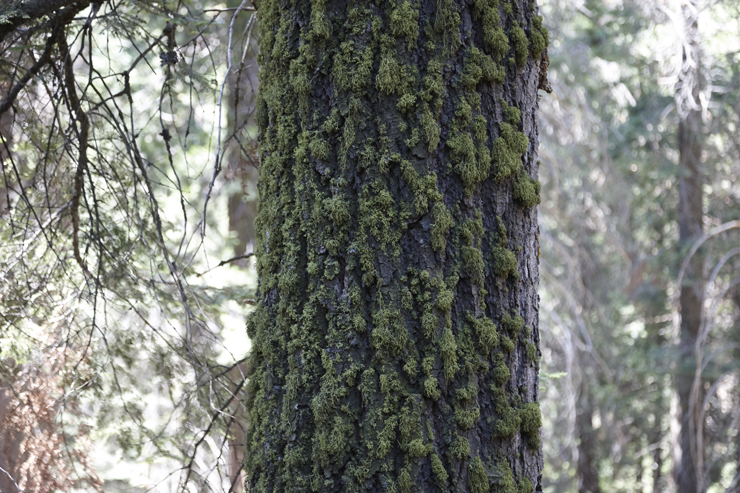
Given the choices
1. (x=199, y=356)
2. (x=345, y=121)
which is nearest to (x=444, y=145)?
(x=345, y=121)

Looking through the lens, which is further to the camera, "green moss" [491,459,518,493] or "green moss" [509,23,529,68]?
"green moss" [509,23,529,68]

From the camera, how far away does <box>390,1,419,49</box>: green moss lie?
1380mm

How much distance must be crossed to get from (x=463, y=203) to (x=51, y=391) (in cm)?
200

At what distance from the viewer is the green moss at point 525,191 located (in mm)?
1466

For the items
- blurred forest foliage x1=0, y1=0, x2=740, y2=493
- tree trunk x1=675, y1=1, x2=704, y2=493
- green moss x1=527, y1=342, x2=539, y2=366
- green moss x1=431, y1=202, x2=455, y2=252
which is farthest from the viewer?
tree trunk x1=675, y1=1, x2=704, y2=493

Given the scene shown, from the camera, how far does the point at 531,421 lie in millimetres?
1386

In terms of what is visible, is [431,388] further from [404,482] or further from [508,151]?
[508,151]

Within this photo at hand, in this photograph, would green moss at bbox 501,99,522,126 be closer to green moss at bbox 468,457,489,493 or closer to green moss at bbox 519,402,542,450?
green moss at bbox 519,402,542,450

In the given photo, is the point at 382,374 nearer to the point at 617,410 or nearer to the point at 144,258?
the point at 144,258

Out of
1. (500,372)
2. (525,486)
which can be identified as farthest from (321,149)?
(525,486)

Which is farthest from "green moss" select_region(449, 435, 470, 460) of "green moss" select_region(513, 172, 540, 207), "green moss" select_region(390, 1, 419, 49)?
"green moss" select_region(390, 1, 419, 49)

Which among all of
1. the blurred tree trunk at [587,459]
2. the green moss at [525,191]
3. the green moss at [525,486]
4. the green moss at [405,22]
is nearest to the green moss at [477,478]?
the green moss at [525,486]

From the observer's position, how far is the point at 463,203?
1388mm

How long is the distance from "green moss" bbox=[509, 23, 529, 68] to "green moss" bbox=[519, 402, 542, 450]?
902mm
